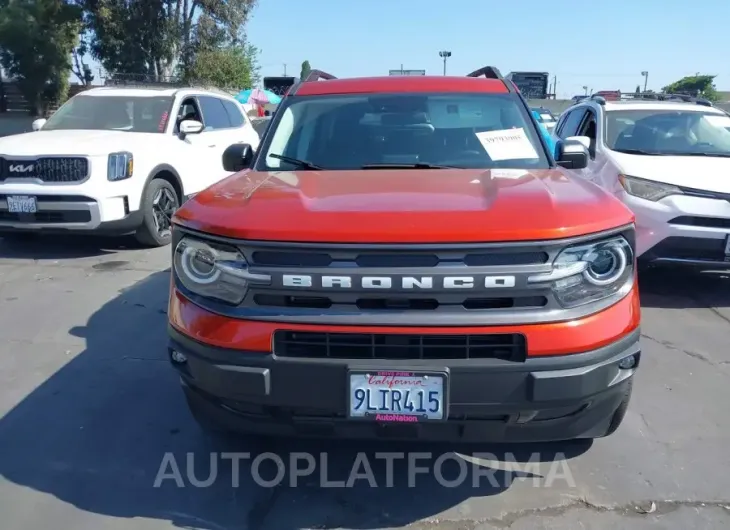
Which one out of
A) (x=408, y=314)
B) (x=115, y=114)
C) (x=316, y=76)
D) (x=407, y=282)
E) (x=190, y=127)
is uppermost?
(x=316, y=76)

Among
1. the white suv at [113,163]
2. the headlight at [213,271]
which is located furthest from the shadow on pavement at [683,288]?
the white suv at [113,163]

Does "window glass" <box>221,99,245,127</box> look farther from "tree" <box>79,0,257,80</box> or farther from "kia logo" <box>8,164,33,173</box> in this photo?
"tree" <box>79,0,257,80</box>

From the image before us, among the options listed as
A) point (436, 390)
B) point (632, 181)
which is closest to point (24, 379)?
point (436, 390)

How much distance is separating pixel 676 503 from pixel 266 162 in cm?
265

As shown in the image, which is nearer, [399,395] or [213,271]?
[399,395]

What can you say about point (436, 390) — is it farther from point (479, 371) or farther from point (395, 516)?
point (395, 516)

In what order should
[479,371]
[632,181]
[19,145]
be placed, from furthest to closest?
[19,145]
[632,181]
[479,371]

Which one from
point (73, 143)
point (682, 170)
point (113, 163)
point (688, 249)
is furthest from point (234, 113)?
point (688, 249)

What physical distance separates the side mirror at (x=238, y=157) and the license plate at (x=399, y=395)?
6.96 ft

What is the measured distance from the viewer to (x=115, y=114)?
25.8 feet

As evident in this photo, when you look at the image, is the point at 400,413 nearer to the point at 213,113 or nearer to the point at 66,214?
the point at 66,214

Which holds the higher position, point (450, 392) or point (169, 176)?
point (169, 176)

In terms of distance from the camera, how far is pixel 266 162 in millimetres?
3662

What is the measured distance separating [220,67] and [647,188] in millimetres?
24487
